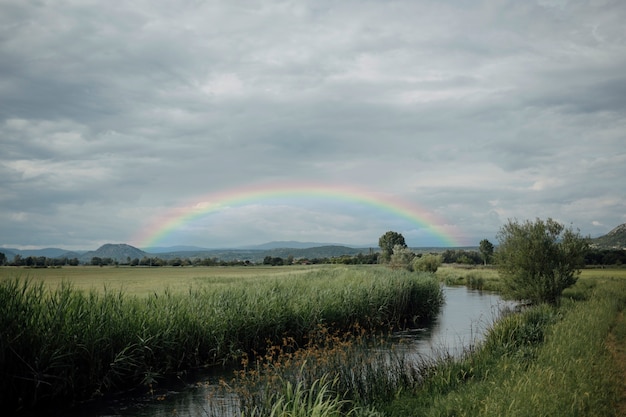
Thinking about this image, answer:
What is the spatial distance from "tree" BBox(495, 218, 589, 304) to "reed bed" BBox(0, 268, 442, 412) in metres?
10.7

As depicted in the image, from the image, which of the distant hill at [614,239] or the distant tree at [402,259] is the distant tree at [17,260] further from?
the distant hill at [614,239]

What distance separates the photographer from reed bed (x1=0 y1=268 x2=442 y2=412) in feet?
37.8

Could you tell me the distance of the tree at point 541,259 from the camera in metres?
27.8

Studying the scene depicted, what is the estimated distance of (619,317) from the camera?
20234 millimetres

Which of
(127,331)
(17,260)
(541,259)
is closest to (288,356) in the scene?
(127,331)

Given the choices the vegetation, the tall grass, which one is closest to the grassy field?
the vegetation

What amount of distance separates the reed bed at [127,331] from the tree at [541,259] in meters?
10.7

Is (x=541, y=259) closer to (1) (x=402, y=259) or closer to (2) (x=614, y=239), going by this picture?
(1) (x=402, y=259)

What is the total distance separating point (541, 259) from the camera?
28281 millimetres

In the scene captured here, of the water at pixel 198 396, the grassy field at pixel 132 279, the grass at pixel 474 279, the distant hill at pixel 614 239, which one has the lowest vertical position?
the water at pixel 198 396

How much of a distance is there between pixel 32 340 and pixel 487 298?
117 ft

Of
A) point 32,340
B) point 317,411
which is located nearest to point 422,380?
point 317,411

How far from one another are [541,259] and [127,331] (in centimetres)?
2357

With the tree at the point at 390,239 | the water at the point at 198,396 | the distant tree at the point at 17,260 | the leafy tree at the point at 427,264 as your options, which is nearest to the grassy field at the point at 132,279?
the distant tree at the point at 17,260
